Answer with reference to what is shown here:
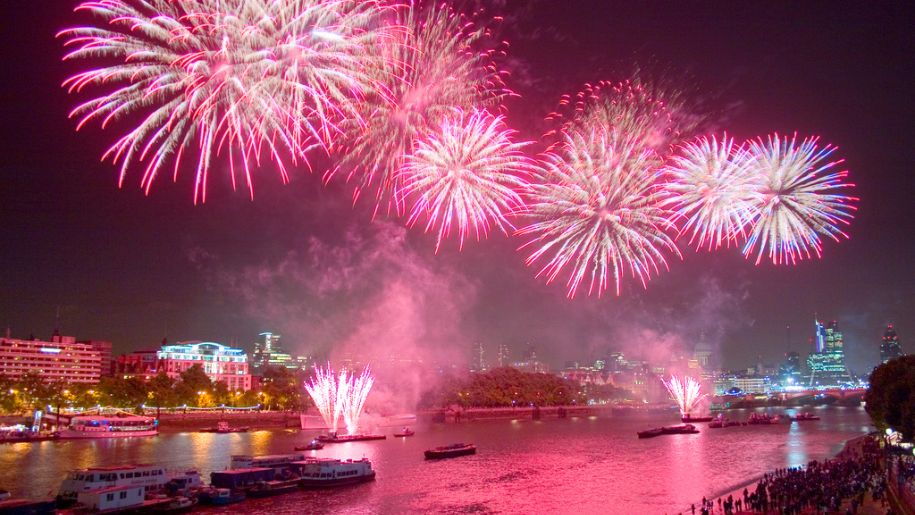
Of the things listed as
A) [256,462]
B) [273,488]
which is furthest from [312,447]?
[273,488]

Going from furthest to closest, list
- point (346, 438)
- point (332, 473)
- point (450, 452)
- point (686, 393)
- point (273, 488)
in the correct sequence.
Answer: point (686, 393) → point (346, 438) → point (450, 452) → point (332, 473) → point (273, 488)

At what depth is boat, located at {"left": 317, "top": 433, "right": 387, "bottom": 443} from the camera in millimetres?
62500

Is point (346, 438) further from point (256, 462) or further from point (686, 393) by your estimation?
point (686, 393)

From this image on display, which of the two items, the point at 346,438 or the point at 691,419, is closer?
the point at 346,438

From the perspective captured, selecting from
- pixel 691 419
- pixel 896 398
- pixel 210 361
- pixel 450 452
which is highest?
pixel 210 361

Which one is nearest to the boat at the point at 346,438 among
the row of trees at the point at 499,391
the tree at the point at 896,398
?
the tree at the point at 896,398

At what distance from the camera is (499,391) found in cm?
12644

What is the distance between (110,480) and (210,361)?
112 meters

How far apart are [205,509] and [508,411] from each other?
94353 mm

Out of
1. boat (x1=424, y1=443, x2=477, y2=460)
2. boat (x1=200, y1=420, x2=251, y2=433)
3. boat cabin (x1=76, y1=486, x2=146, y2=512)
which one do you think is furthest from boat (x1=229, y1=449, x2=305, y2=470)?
boat (x1=200, y1=420, x2=251, y2=433)

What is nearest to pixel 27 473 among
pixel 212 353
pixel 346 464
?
pixel 346 464

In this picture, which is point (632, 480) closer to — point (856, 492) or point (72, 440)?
point (856, 492)

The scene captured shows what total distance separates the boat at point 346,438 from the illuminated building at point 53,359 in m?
77.7

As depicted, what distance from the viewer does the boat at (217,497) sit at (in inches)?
1248
